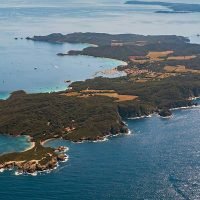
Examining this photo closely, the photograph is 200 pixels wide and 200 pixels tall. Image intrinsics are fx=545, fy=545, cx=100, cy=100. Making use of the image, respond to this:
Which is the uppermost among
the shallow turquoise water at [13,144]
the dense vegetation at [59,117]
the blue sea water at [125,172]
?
A: the dense vegetation at [59,117]

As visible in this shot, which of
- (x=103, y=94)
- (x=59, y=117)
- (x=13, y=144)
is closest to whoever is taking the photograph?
(x=13, y=144)

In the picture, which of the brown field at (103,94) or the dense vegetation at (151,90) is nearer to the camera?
the dense vegetation at (151,90)

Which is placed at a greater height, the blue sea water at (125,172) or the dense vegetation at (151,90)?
the dense vegetation at (151,90)

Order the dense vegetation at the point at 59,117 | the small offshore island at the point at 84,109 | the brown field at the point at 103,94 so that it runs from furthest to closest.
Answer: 1. the brown field at the point at 103,94
2. the dense vegetation at the point at 59,117
3. the small offshore island at the point at 84,109

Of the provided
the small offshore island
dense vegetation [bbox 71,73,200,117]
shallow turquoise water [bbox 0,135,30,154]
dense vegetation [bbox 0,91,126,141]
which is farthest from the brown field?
shallow turquoise water [bbox 0,135,30,154]

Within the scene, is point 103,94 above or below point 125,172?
above

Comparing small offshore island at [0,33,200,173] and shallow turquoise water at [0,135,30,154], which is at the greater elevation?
small offshore island at [0,33,200,173]

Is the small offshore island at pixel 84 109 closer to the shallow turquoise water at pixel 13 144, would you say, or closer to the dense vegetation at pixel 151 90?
the dense vegetation at pixel 151 90

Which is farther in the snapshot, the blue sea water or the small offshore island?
the small offshore island

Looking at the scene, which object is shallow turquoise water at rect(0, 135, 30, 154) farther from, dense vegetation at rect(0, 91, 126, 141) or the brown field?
the brown field

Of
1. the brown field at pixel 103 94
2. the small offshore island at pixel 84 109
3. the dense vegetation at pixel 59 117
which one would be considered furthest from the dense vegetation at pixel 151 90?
the dense vegetation at pixel 59 117

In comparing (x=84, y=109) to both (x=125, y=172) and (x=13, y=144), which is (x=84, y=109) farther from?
(x=125, y=172)

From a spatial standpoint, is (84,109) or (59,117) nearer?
(59,117)

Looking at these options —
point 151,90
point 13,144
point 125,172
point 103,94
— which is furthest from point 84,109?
point 125,172
